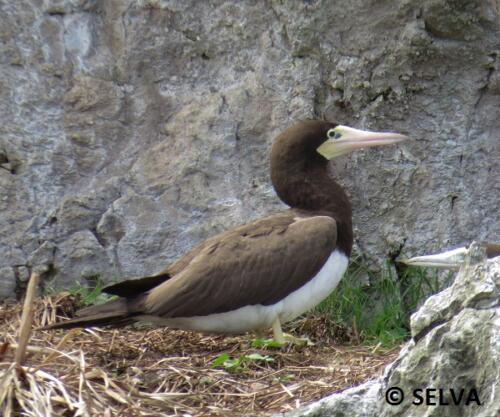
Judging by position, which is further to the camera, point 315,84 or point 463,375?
point 315,84

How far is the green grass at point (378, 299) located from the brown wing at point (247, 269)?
19.1 inches

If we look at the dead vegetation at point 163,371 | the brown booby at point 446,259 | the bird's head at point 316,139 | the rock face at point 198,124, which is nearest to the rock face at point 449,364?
the dead vegetation at point 163,371

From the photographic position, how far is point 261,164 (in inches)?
292

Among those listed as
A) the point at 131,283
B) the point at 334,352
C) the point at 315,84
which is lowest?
the point at 334,352

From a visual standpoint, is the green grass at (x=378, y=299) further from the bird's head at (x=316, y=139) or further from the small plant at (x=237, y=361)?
the small plant at (x=237, y=361)

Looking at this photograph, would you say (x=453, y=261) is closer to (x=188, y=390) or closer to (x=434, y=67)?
(x=434, y=67)

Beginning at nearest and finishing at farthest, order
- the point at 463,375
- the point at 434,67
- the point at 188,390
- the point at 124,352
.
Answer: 1. the point at 463,375
2. the point at 188,390
3. the point at 124,352
4. the point at 434,67

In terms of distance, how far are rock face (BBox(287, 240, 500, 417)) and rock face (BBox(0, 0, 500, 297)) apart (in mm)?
3060

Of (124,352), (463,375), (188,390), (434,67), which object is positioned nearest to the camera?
(463,375)

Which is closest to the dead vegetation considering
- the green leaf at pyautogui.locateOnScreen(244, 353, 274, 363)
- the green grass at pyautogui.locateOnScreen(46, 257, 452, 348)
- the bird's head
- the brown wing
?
the green leaf at pyautogui.locateOnScreen(244, 353, 274, 363)

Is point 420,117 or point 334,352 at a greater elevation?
point 420,117

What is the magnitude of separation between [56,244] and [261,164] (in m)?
1.17

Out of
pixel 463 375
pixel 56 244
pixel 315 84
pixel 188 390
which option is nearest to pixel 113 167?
pixel 56 244

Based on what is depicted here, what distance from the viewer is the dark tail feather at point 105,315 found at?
20.6 ft
